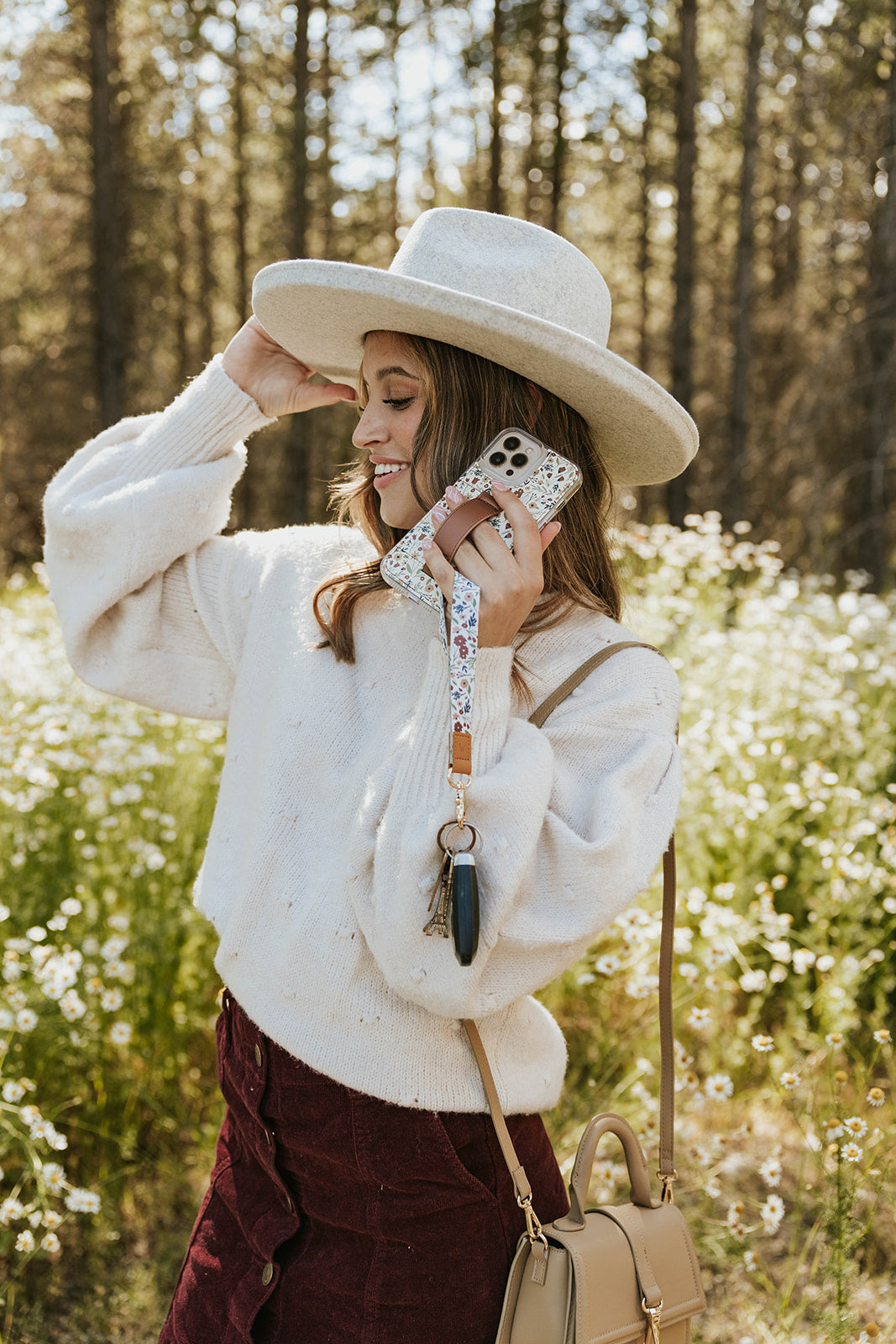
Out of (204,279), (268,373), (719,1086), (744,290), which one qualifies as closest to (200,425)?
(268,373)

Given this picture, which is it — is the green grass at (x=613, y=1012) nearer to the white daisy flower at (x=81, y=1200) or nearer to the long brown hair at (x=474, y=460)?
the white daisy flower at (x=81, y=1200)

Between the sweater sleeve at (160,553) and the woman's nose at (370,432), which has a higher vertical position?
the woman's nose at (370,432)

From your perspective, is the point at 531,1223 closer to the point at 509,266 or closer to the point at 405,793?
the point at 405,793

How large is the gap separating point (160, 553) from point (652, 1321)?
4.73 feet

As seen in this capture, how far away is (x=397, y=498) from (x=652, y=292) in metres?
23.5

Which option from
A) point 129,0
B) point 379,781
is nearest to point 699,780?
point 379,781

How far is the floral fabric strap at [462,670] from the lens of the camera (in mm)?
1376

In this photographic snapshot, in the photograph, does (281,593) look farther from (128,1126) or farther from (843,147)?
(843,147)

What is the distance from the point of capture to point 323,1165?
1.53m

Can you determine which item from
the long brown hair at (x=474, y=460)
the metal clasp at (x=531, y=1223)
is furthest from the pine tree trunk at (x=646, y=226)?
the metal clasp at (x=531, y=1223)

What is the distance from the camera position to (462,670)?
1.42 meters

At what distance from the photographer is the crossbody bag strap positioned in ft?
4.83

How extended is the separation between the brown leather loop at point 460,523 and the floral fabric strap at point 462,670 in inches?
2.1

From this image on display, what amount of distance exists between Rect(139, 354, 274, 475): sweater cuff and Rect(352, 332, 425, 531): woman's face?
1.23 ft
